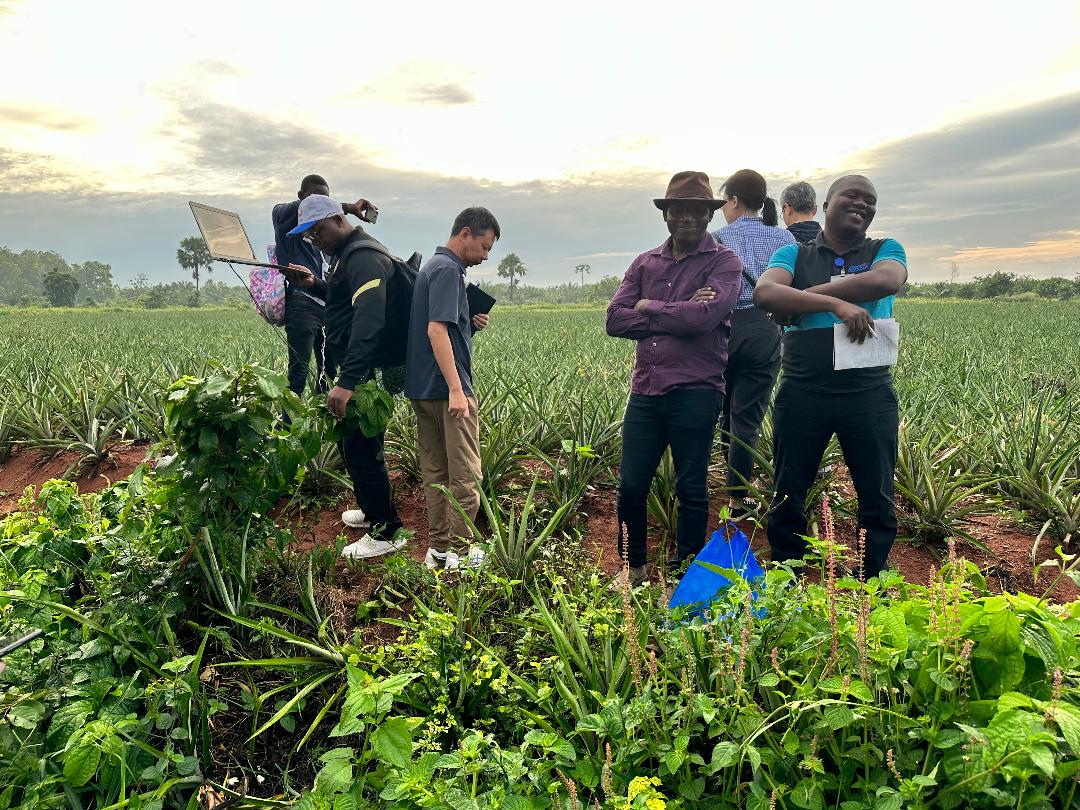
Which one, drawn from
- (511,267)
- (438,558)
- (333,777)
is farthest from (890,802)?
(511,267)

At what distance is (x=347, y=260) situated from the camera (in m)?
2.95

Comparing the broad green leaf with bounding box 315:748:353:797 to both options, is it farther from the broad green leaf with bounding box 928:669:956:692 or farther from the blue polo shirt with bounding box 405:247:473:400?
the blue polo shirt with bounding box 405:247:473:400

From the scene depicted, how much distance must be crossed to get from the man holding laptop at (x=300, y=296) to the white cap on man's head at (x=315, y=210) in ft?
3.77

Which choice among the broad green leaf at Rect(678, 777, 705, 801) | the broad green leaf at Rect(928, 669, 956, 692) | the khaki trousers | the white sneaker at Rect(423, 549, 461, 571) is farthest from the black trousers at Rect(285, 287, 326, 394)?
the broad green leaf at Rect(928, 669, 956, 692)

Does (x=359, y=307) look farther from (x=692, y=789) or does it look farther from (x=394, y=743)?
(x=692, y=789)

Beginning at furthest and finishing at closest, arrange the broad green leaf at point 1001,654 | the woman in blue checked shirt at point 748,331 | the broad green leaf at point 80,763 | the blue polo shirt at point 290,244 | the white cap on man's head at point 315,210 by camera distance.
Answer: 1. the blue polo shirt at point 290,244
2. the woman in blue checked shirt at point 748,331
3. the white cap on man's head at point 315,210
4. the broad green leaf at point 80,763
5. the broad green leaf at point 1001,654

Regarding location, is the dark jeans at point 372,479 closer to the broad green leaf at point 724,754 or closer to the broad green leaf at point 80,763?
the broad green leaf at point 80,763

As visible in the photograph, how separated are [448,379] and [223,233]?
1.47 m

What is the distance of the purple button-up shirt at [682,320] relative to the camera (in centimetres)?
262

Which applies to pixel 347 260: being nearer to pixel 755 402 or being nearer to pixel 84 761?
pixel 84 761

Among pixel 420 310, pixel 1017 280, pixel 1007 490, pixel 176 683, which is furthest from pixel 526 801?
pixel 1017 280

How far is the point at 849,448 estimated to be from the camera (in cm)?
247

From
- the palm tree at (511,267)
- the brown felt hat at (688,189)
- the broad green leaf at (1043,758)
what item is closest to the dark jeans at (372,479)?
the brown felt hat at (688,189)

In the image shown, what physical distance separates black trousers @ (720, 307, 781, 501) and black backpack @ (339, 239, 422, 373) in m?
1.84
